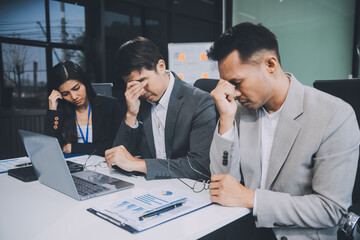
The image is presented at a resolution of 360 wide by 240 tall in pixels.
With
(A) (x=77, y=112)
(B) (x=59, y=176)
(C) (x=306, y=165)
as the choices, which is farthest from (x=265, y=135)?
(A) (x=77, y=112)

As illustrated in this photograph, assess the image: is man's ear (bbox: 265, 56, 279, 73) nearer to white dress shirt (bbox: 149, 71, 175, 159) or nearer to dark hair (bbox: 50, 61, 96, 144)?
white dress shirt (bbox: 149, 71, 175, 159)

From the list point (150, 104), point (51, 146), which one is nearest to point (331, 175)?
point (51, 146)

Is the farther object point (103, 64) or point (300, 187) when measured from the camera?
point (103, 64)

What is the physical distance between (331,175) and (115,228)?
71cm

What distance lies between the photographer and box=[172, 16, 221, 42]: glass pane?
18.2ft

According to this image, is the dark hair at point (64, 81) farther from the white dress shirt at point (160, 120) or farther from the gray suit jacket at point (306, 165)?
the gray suit jacket at point (306, 165)

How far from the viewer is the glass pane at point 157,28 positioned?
16.7 feet

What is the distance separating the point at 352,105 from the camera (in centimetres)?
124

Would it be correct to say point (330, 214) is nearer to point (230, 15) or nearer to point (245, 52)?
point (245, 52)

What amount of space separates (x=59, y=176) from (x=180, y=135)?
662 millimetres

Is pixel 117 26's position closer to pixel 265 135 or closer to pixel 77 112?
pixel 77 112

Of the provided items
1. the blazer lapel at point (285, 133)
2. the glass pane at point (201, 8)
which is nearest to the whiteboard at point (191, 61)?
the glass pane at point (201, 8)

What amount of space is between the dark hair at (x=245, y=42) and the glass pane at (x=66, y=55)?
140 inches

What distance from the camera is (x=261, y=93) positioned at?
1.16 metres
